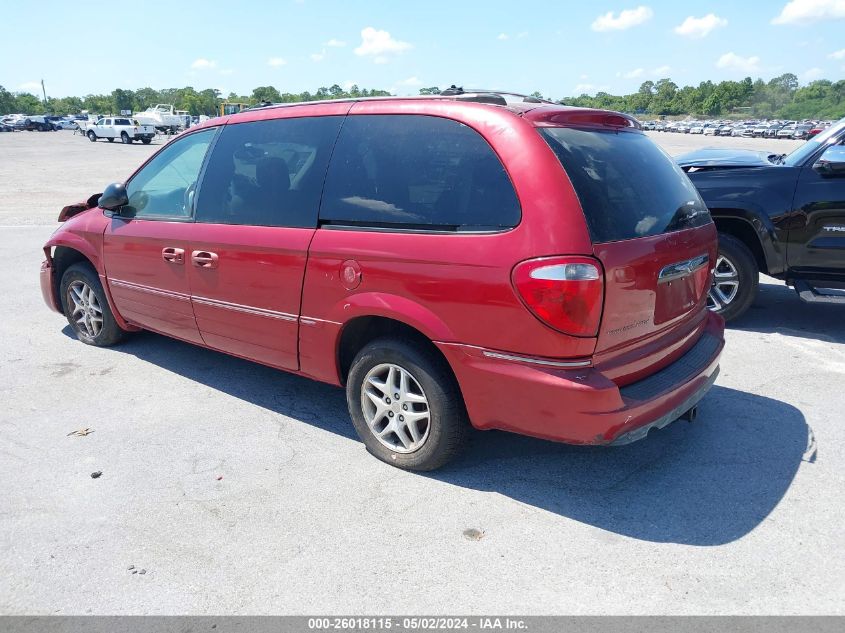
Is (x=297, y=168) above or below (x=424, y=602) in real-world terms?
above

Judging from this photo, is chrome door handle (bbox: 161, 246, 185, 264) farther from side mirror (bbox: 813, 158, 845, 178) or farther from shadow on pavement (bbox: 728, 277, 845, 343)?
side mirror (bbox: 813, 158, 845, 178)

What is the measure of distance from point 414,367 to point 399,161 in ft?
3.48

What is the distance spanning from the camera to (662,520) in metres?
3.01

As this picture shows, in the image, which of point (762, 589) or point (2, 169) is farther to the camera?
point (2, 169)

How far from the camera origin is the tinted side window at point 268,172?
366 cm

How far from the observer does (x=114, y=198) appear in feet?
15.6

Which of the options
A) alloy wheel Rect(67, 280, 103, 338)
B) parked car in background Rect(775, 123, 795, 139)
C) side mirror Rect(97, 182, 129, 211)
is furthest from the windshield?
parked car in background Rect(775, 123, 795, 139)

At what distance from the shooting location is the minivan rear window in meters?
2.92

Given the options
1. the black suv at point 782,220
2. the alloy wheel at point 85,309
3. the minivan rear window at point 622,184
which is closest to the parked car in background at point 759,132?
the black suv at point 782,220

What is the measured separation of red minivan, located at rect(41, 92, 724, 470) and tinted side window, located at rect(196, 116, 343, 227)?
0.05 feet

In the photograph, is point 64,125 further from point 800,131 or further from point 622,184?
point 622,184

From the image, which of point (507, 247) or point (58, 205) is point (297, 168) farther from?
point (58, 205)

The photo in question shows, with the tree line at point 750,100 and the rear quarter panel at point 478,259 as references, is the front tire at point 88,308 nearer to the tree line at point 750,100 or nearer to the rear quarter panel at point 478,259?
the rear quarter panel at point 478,259

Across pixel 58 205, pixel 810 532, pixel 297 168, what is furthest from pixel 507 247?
pixel 58 205
